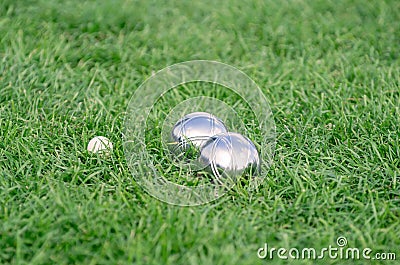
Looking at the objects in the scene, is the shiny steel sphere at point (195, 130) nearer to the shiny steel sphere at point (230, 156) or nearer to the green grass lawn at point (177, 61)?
the shiny steel sphere at point (230, 156)

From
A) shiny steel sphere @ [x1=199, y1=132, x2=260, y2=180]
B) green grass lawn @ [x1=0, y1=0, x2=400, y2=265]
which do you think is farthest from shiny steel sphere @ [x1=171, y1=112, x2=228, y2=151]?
green grass lawn @ [x1=0, y1=0, x2=400, y2=265]

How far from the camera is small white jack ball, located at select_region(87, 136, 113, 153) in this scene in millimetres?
3573

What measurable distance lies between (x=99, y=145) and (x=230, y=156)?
0.85m

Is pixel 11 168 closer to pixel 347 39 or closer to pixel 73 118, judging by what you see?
pixel 73 118

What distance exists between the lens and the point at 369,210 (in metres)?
3.15

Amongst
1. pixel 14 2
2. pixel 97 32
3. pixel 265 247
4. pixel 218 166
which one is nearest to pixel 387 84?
pixel 218 166

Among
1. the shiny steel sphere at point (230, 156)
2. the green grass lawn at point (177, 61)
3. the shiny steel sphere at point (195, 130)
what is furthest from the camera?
the shiny steel sphere at point (195, 130)

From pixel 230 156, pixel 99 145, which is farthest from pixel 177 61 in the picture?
pixel 230 156

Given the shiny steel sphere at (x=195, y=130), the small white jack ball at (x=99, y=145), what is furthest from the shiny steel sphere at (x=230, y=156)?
the small white jack ball at (x=99, y=145)

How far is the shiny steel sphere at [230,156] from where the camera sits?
3.27 m

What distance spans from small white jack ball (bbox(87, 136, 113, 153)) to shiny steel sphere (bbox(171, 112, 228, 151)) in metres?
0.40

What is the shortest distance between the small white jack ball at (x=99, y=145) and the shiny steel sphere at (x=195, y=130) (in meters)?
0.40

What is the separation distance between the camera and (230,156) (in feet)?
10.7

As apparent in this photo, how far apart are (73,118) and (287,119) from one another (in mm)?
1452
